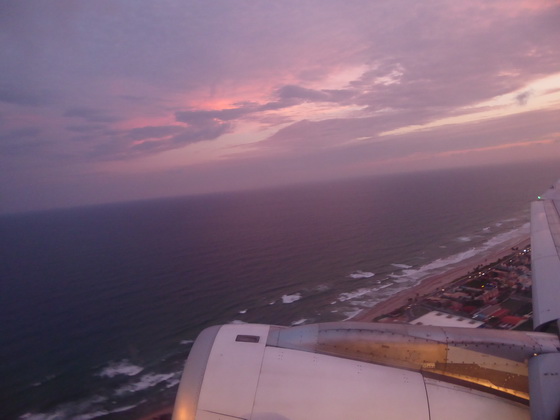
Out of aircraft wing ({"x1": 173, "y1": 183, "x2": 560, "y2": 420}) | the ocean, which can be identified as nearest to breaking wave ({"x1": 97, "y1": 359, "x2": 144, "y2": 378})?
the ocean

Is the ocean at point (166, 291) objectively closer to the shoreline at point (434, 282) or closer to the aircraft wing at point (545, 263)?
the shoreline at point (434, 282)

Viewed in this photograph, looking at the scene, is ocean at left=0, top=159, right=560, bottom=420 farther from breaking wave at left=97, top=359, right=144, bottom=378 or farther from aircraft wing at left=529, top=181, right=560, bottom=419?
aircraft wing at left=529, top=181, right=560, bottom=419

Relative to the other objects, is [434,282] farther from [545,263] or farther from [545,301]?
[545,301]

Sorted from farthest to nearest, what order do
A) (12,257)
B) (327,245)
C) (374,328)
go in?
(12,257) < (327,245) < (374,328)

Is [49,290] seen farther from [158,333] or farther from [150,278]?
[158,333]

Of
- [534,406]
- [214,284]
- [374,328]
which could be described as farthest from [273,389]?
[214,284]

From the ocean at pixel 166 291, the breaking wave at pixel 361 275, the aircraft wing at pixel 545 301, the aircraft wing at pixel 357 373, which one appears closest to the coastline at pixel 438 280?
the ocean at pixel 166 291

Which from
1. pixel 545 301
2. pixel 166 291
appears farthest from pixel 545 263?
pixel 166 291

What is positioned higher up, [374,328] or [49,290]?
[374,328]
